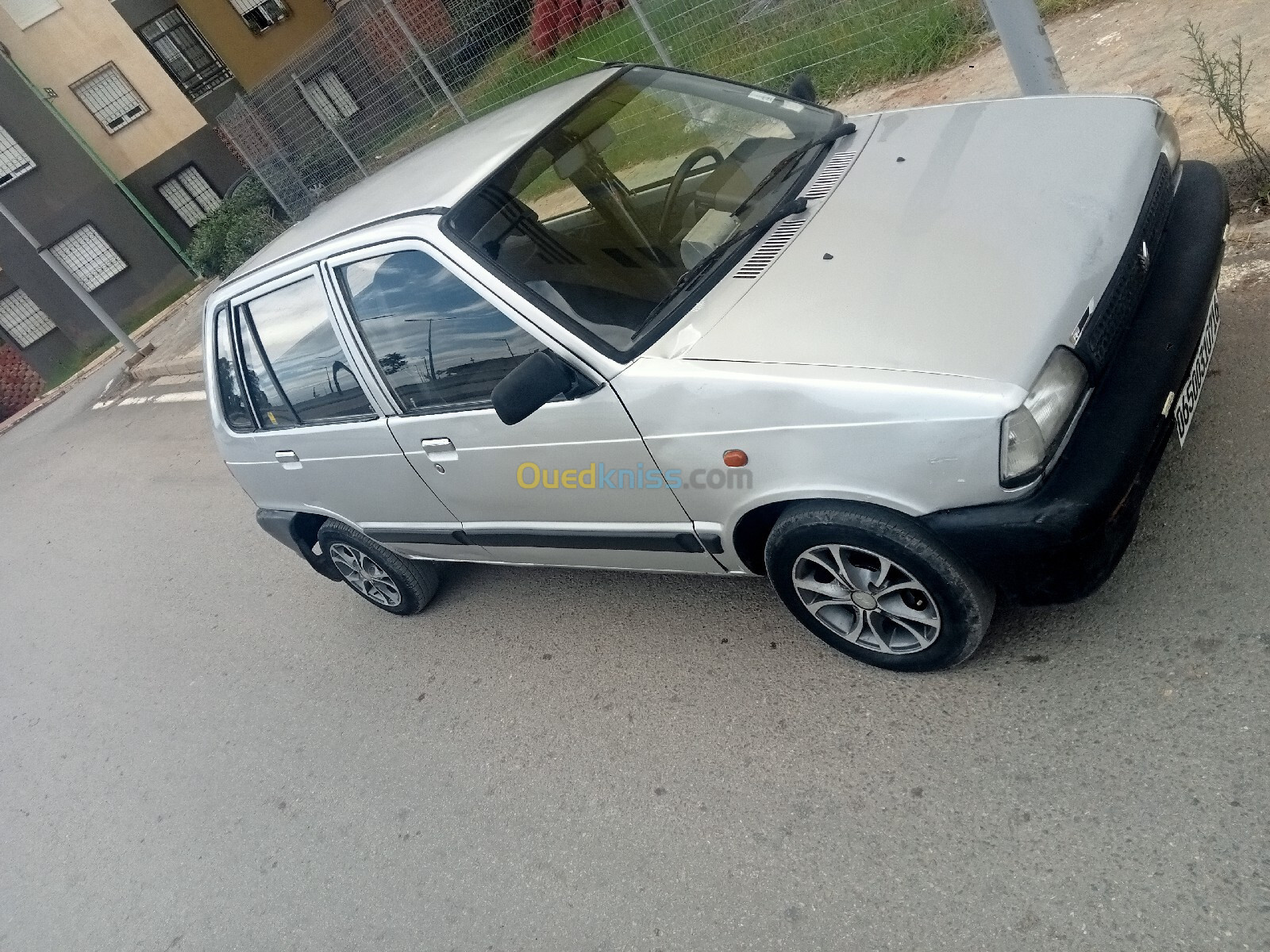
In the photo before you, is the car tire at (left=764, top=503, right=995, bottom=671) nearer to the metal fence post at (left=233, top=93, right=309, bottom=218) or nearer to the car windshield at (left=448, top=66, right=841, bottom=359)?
the car windshield at (left=448, top=66, right=841, bottom=359)

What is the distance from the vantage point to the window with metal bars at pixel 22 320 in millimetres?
21438

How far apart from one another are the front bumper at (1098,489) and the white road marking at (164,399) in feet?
29.3

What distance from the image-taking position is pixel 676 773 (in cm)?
315

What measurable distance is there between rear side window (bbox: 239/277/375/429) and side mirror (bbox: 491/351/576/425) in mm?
1053

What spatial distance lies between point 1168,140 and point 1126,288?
87cm

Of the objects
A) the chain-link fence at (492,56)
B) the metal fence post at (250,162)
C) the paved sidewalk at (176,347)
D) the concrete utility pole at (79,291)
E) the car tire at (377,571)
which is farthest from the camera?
the metal fence post at (250,162)

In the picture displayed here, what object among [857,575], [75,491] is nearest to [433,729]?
[857,575]

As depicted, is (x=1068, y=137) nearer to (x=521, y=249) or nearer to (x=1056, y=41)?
(x=521, y=249)

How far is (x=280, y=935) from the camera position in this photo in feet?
11.0

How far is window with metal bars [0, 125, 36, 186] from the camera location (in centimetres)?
1972

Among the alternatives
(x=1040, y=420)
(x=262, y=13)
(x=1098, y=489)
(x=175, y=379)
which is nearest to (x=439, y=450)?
(x=1040, y=420)

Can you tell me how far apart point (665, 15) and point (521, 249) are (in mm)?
5200

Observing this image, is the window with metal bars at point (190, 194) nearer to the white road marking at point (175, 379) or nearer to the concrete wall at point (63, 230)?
the concrete wall at point (63, 230)

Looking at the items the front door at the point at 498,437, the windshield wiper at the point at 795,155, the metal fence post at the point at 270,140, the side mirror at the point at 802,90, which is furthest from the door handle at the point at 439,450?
the metal fence post at the point at 270,140
